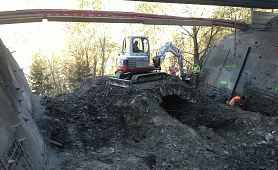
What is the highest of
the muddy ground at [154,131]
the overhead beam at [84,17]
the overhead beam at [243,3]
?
the overhead beam at [243,3]

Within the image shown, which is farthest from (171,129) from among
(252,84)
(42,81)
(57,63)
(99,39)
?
(57,63)

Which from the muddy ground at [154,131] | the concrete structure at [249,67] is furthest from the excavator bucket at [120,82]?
the concrete structure at [249,67]

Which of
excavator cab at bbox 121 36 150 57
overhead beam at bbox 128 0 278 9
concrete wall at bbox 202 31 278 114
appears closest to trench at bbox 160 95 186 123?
excavator cab at bbox 121 36 150 57

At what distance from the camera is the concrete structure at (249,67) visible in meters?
17.8

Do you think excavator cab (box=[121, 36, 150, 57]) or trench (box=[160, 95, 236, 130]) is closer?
trench (box=[160, 95, 236, 130])

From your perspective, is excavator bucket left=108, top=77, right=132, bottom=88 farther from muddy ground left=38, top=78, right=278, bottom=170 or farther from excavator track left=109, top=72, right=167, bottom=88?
muddy ground left=38, top=78, right=278, bottom=170

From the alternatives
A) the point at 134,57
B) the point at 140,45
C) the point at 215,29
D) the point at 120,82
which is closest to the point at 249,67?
the point at 140,45

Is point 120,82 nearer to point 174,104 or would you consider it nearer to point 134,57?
point 134,57

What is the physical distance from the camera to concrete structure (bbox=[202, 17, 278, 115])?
17.8 metres

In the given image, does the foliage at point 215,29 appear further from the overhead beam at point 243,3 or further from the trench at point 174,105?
the trench at point 174,105

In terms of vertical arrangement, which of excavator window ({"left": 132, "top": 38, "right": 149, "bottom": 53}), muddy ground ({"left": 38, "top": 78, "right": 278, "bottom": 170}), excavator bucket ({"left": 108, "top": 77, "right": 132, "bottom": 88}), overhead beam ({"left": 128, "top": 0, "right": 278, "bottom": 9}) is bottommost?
muddy ground ({"left": 38, "top": 78, "right": 278, "bottom": 170})

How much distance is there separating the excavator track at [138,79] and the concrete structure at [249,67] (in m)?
5.37

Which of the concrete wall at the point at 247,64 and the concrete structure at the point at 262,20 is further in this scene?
the concrete structure at the point at 262,20

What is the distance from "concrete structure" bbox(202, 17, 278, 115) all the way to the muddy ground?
4.37 metres
